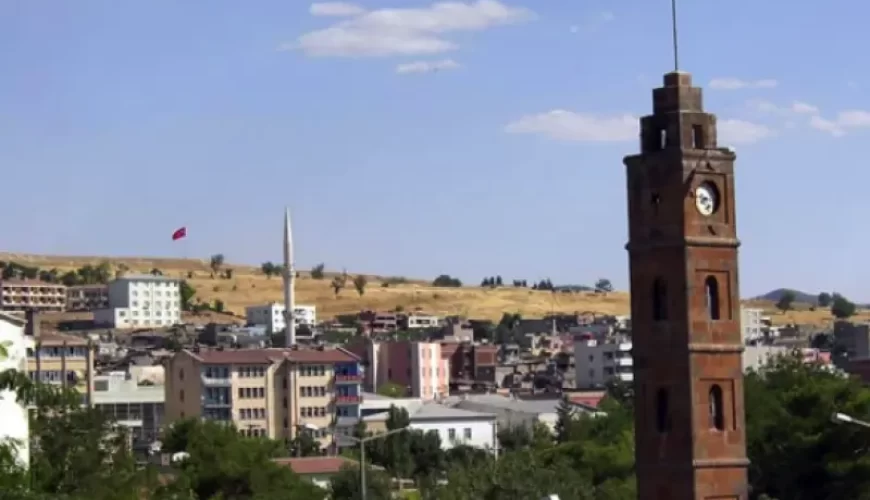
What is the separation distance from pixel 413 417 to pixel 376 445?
1232 cm

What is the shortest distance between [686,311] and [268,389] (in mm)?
85152

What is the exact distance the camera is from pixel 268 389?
119562mm

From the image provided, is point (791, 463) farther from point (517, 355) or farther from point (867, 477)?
point (517, 355)

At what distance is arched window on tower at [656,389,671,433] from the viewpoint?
3631cm

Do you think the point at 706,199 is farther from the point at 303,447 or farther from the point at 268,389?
the point at 268,389

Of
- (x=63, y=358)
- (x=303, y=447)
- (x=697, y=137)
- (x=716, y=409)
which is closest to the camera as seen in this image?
(x=716, y=409)

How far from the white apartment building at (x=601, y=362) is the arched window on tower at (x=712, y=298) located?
111m

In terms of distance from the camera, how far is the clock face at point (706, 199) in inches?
1435

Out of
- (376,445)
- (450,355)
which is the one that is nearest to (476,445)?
(376,445)

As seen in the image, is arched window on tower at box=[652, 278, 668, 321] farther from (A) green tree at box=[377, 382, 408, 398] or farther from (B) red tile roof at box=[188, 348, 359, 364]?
(A) green tree at box=[377, 382, 408, 398]

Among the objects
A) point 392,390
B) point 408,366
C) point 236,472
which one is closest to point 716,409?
point 236,472

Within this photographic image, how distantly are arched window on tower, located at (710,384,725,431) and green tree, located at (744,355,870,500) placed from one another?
642 inches

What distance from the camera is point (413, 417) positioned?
11088cm

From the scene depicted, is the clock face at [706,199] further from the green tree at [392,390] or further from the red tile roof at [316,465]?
the green tree at [392,390]
